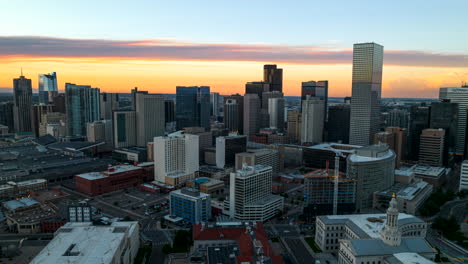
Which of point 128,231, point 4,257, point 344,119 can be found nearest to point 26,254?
point 4,257

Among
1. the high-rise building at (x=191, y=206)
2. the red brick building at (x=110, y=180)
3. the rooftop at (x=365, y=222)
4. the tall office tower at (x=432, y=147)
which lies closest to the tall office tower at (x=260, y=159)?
the high-rise building at (x=191, y=206)

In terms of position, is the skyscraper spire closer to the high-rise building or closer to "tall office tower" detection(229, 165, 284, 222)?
"tall office tower" detection(229, 165, 284, 222)

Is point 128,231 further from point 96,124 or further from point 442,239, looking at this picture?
point 96,124

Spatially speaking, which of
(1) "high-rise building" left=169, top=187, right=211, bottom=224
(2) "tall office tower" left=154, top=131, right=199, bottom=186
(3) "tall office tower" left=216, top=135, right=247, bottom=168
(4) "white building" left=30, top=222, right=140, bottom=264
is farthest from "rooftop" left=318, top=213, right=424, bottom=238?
(3) "tall office tower" left=216, top=135, right=247, bottom=168

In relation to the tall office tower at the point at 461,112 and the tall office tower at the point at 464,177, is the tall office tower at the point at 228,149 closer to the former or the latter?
the tall office tower at the point at 464,177

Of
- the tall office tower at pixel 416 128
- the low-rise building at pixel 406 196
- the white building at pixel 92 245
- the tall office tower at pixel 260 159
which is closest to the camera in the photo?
the white building at pixel 92 245

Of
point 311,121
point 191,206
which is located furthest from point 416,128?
point 191,206

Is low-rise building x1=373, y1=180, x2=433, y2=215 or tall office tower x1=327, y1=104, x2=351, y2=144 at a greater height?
tall office tower x1=327, y1=104, x2=351, y2=144
